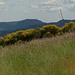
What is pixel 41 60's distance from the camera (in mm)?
4324

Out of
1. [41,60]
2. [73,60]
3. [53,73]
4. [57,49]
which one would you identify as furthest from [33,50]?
[53,73]

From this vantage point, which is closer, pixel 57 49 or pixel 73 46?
pixel 57 49

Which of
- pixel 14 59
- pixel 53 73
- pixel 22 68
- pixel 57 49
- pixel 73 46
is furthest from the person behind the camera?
pixel 73 46

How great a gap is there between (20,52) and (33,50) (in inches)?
16.0

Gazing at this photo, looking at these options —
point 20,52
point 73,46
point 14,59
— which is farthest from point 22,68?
point 73,46

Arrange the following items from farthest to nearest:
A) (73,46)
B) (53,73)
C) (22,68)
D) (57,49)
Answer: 1. (73,46)
2. (57,49)
3. (22,68)
4. (53,73)

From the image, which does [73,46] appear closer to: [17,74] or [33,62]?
[33,62]

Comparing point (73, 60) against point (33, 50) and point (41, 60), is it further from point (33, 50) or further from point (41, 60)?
point (33, 50)

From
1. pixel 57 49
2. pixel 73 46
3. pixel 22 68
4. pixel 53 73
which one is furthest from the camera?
pixel 73 46

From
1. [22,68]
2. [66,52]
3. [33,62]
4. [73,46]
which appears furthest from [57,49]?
[22,68]

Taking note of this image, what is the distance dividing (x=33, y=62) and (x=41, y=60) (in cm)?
20

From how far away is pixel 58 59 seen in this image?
4234 mm

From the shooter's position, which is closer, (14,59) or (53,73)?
(53,73)

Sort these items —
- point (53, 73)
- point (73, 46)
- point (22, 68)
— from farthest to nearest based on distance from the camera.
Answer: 1. point (73, 46)
2. point (22, 68)
3. point (53, 73)
